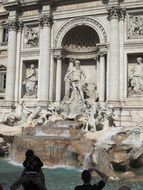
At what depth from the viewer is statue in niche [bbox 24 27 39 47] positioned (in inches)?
1112

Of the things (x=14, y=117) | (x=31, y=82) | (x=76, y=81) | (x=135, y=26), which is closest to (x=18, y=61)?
(x=31, y=82)

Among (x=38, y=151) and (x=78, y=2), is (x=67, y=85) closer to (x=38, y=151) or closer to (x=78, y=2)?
Answer: (x=78, y=2)

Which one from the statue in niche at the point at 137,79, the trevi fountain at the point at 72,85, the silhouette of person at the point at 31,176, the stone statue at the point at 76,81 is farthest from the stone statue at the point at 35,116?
the silhouette of person at the point at 31,176

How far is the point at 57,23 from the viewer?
89.7 ft

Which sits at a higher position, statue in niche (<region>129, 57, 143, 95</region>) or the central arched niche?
the central arched niche

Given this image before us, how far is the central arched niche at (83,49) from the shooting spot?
2731 centimetres

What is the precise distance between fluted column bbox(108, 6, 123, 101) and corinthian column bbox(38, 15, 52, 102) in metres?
4.91

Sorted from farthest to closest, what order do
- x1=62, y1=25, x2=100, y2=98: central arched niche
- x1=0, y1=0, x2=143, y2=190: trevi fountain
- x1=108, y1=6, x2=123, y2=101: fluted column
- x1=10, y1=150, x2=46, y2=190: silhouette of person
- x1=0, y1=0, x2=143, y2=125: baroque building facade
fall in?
x1=62, y1=25, x2=100, y2=98: central arched niche, x1=0, y1=0, x2=143, y2=125: baroque building facade, x1=108, y1=6, x2=123, y2=101: fluted column, x1=0, y1=0, x2=143, y2=190: trevi fountain, x1=10, y1=150, x2=46, y2=190: silhouette of person

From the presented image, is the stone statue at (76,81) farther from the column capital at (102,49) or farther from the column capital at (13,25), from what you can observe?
the column capital at (13,25)

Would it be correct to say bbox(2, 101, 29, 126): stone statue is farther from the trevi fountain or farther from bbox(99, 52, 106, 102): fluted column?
bbox(99, 52, 106, 102): fluted column

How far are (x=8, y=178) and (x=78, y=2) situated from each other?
16.9 meters

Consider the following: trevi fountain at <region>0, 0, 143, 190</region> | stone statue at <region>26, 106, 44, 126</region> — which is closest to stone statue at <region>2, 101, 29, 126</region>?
trevi fountain at <region>0, 0, 143, 190</region>


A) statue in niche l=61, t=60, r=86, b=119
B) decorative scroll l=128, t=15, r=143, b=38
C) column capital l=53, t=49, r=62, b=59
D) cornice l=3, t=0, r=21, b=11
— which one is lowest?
statue in niche l=61, t=60, r=86, b=119

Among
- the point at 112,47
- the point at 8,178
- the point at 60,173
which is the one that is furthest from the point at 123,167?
the point at 112,47
